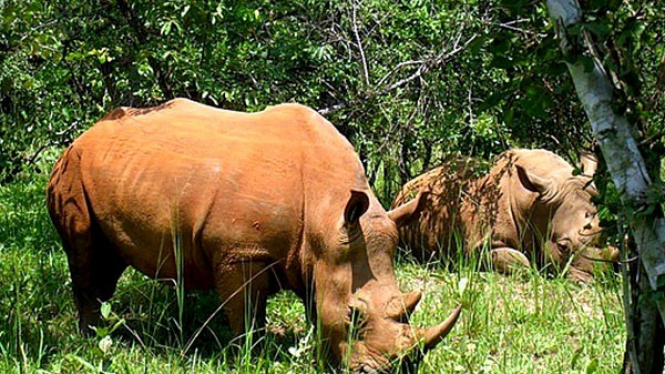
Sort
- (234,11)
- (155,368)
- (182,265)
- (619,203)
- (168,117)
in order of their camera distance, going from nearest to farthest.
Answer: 1. (619,203)
2. (155,368)
3. (182,265)
4. (168,117)
5. (234,11)

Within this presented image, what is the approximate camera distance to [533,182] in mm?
8570

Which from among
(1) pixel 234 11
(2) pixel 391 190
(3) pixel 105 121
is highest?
(1) pixel 234 11

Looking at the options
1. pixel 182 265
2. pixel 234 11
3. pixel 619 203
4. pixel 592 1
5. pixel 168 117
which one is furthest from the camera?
pixel 234 11

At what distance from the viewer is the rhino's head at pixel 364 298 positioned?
545 centimetres

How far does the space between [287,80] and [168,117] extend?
254 centimetres

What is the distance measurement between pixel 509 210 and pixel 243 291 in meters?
3.64

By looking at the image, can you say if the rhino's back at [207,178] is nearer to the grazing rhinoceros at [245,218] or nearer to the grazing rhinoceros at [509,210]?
the grazing rhinoceros at [245,218]

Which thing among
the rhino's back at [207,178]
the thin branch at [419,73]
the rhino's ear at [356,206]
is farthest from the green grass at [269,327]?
the thin branch at [419,73]

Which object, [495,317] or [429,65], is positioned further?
[429,65]

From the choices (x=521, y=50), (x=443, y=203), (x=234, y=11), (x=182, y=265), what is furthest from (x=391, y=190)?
(x=521, y=50)

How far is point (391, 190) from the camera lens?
34.3ft

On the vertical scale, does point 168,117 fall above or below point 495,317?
above

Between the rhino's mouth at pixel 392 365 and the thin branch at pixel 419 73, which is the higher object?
the thin branch at pixel 419 73

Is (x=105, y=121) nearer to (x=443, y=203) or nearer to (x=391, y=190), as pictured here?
(x=443, y=203)
